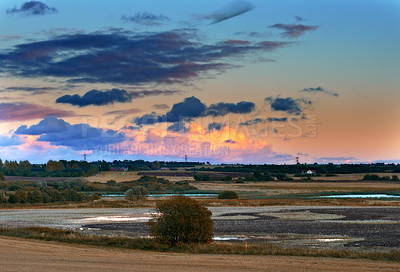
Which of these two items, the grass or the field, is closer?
the field

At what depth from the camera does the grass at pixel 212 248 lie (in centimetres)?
2583

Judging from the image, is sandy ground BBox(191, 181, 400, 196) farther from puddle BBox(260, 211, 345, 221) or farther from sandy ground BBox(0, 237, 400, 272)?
sandy ground BBox(0, 237, 400, 272)

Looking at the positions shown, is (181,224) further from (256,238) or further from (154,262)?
(256,238)

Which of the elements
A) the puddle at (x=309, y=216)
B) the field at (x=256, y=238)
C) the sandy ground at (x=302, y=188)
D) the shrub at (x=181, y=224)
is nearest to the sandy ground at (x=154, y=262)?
the field at (x=256, y=238)

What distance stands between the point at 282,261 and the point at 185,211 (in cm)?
811

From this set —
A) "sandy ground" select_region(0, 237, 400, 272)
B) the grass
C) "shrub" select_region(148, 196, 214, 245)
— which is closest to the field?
"sandy ground" select_region(0, 237, 400, 272)

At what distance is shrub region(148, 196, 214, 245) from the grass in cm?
76

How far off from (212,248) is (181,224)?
2796 mm

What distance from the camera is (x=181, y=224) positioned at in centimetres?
2977

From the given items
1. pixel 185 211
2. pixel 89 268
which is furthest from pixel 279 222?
pixel 89 268

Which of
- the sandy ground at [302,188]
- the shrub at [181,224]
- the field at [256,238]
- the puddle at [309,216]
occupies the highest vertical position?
the shrub at [181,224]

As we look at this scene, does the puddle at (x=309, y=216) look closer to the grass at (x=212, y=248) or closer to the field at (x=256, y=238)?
the field at (x=256, y=238)

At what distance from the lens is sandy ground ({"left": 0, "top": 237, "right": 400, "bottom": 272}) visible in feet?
71.1

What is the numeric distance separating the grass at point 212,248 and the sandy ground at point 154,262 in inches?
55.1
